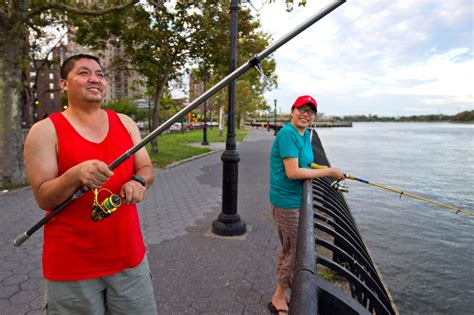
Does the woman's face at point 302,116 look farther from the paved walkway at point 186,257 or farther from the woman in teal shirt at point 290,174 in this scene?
the paved walkway at point 186,257

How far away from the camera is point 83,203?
1764 millimetres

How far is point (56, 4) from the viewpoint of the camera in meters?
7.95

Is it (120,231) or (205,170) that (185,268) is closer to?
(120,231)

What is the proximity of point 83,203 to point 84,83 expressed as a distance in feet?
2.17

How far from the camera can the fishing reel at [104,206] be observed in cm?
169

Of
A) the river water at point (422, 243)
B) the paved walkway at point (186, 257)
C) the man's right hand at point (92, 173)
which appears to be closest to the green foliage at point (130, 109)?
the river water at point (422, 243)

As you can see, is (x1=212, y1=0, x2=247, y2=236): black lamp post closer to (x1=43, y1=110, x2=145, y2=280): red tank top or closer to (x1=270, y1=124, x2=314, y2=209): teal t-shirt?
(x1=270, y1=124, x2=314, y2=209): teal t-shirt

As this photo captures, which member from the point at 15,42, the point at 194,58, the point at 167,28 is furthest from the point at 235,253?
the point at 194,58

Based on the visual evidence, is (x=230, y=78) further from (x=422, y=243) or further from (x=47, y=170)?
(x=422, y=243)

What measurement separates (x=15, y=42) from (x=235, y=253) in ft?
26.6

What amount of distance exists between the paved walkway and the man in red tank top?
1.54 metres

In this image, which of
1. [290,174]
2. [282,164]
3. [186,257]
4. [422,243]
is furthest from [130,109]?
[290,174]

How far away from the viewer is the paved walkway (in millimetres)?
3395

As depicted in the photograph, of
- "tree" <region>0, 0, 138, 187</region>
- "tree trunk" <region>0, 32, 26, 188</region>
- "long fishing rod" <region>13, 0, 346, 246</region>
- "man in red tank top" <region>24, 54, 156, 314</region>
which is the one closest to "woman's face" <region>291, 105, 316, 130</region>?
"long fishing rod" <region>13, 0, 346, 246</region>
